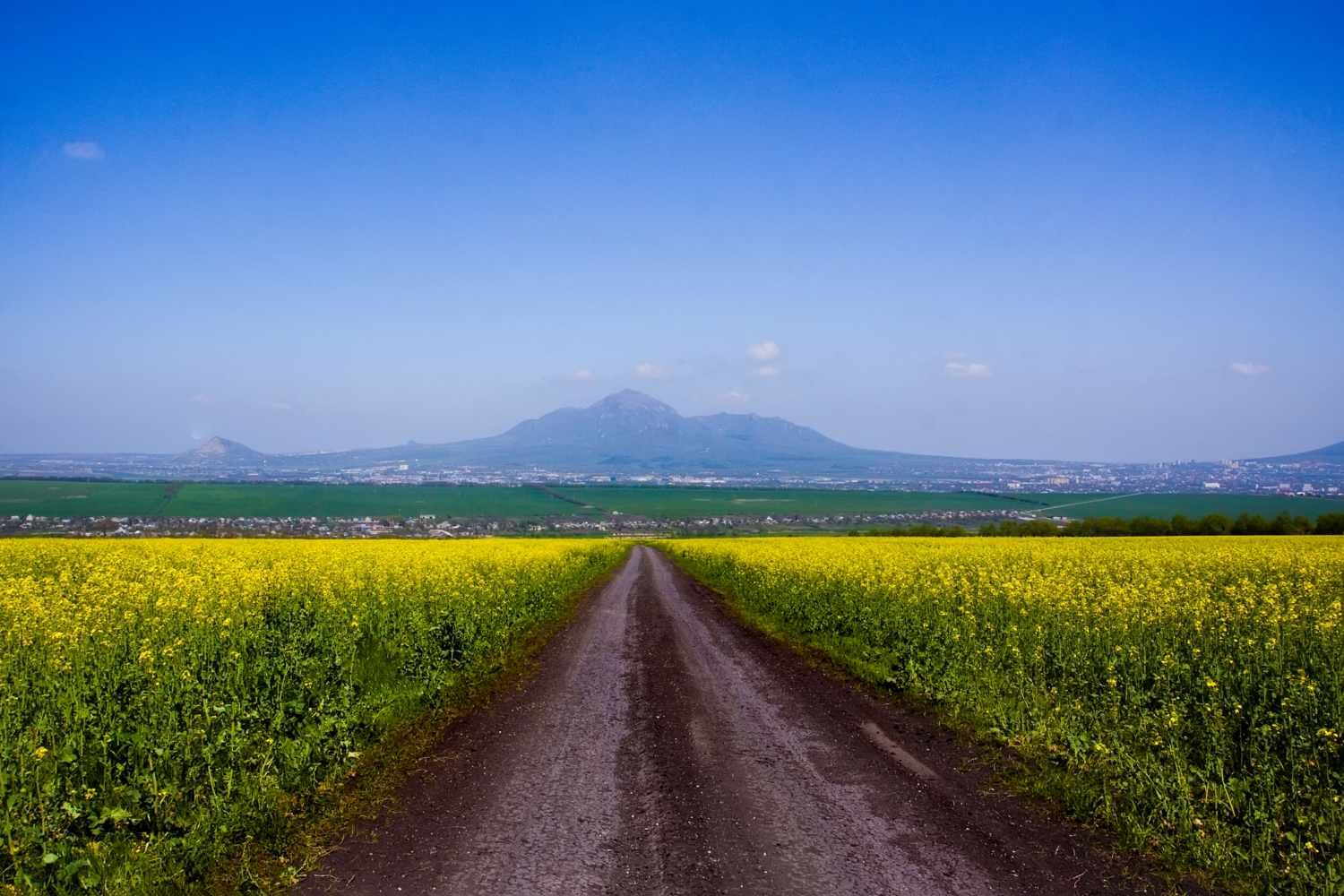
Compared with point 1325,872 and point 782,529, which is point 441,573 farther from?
point 782,529

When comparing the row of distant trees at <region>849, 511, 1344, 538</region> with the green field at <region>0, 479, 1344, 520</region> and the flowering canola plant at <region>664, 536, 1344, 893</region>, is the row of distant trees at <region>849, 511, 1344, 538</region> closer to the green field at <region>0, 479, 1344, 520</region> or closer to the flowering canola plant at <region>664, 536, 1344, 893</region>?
the green field at <region>0, 479, 1344, 520</region>

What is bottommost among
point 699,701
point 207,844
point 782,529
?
point 782,529

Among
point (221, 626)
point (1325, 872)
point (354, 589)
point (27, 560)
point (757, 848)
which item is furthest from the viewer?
point (27, 560)

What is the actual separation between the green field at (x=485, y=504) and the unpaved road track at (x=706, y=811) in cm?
9075

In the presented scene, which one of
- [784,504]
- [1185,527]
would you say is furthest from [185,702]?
[784,504]

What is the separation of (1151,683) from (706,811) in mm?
6705

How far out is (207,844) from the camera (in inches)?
208

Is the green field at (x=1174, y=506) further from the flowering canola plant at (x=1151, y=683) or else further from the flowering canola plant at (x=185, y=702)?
the flowering canola plant at (x=185, y=702)

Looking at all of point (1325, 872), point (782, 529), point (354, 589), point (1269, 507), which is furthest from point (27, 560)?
point (1269, 507)

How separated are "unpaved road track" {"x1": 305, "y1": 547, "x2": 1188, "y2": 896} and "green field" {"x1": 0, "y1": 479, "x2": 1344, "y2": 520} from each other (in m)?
90.8

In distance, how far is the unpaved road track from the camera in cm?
523

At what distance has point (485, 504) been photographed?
152125mm

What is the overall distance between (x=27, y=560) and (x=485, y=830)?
2035 centimetres

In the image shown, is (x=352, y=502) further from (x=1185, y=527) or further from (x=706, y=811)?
(x=706, y=811)
